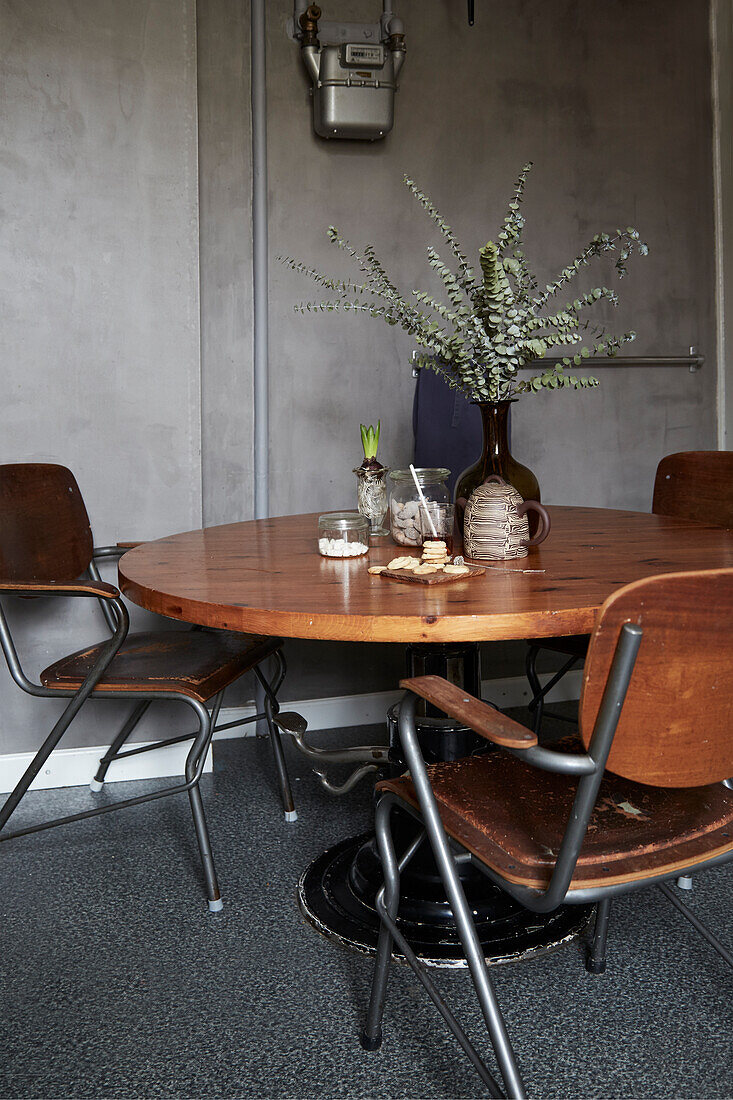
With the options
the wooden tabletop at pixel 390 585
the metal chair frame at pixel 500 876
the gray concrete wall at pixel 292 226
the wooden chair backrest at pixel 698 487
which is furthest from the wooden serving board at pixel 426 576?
the gray concrete wall at pixel 292 226

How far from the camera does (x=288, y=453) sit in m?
3.26

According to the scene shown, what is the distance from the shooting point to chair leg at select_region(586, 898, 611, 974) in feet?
5.67

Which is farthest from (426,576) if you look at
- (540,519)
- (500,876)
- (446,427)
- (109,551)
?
(446,427)

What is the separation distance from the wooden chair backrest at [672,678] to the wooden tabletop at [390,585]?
244 mm

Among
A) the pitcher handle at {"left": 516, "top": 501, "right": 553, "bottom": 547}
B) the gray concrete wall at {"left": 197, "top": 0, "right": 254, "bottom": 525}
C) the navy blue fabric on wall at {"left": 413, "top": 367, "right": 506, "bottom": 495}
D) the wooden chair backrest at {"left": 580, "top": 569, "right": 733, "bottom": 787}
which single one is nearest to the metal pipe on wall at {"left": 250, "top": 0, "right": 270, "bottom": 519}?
the gray concrete wall at {"left": 197, "top": 0, "right": 254, "bottom": 525}

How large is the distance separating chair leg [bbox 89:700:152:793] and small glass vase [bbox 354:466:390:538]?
86 centimetres

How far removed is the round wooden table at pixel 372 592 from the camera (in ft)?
4.28

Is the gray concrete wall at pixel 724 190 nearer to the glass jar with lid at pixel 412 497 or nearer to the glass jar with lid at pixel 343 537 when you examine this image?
the glass jar with lid at pixel 412 497

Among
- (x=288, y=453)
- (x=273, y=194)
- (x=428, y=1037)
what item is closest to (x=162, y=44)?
(x=273, y=194)

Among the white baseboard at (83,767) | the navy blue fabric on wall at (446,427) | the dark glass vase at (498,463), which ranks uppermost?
the navy blue fabric on wall at (446,427)

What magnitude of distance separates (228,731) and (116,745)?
0.62 meters

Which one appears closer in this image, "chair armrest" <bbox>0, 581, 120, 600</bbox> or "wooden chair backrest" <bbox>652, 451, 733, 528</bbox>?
"chair armrest" <bbox>0, 581, 120, 600</bbox>

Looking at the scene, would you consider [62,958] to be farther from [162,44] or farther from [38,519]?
[162,44]

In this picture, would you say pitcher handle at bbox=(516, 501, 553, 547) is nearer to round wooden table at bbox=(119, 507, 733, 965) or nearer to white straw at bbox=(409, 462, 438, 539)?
round wooden table at bbox=(119, 507, 733, 965)
